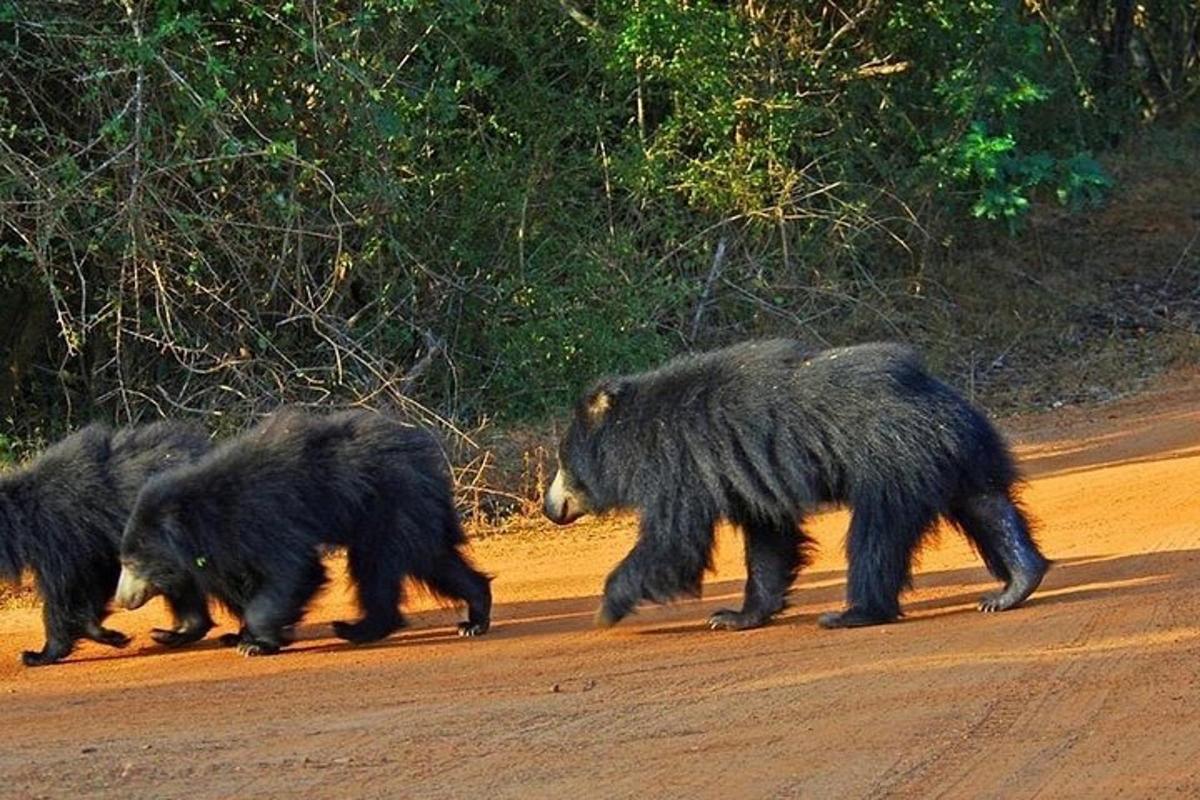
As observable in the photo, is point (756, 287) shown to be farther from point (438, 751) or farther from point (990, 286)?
point (438, 751)

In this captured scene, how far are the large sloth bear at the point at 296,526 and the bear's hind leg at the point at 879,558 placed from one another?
1.65 m

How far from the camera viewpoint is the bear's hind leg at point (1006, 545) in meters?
8.66

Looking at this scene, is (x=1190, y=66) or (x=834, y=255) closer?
(x=834, y=255)

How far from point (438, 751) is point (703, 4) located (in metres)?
10.2

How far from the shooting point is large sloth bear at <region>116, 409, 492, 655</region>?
842cm

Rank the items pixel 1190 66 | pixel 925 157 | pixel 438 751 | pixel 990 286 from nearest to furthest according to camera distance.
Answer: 1. pixel 438 751
2. pixel 925 157
3. pixel 990 286
4. pixel 1190 66

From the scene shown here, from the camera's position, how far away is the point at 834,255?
16531mm

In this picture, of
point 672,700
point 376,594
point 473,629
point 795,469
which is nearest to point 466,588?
point 473,629

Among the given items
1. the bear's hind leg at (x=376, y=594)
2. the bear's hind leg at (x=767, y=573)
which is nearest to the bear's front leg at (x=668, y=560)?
the bear's hind leg at (x=767, y=573)

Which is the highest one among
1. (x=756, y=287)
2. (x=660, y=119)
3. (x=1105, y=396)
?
(x=660, y=119)

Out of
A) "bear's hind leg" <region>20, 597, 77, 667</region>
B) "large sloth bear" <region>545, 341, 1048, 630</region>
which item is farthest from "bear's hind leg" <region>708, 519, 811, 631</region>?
"bear's hind leg" <region>20, 597, 77, 667</region>

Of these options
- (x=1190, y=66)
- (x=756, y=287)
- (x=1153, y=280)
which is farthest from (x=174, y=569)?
(x=1190, y=66)

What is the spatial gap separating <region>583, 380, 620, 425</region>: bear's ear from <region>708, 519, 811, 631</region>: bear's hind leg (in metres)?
0.79

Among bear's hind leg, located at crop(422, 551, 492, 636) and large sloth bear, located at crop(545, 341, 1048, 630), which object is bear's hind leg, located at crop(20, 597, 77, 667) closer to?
bear's hind leg, located at crop(422, 551, 492, 636)
